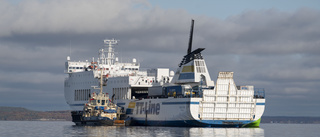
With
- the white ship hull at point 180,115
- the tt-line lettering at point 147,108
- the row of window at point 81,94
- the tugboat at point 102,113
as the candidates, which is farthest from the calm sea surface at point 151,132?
the row of window at point 81,94

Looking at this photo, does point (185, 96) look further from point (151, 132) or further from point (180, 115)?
point (151, 132)

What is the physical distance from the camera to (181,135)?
221 feet

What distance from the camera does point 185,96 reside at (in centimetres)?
8288

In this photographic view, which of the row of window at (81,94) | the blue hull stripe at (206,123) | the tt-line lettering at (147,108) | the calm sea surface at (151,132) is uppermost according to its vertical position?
the row of window at (81,94)

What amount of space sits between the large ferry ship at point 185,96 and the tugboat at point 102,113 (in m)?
2.23

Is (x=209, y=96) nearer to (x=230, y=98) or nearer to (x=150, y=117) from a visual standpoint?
(x=230, y=98)

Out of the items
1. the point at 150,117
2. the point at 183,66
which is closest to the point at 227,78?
the point at 183,66

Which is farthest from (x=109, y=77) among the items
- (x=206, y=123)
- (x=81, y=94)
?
(x=206, y=123)

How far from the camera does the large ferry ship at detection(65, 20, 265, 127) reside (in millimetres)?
81500

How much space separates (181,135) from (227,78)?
18.2 meters

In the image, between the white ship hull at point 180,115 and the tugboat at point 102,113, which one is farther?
the tugboat at point 102,113

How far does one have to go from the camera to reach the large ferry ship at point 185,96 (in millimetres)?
81500

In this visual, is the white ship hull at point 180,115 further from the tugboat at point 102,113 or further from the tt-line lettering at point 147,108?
the tugboat at point 102,113

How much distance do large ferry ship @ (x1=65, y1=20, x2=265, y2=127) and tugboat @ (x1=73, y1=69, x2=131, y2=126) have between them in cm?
223
